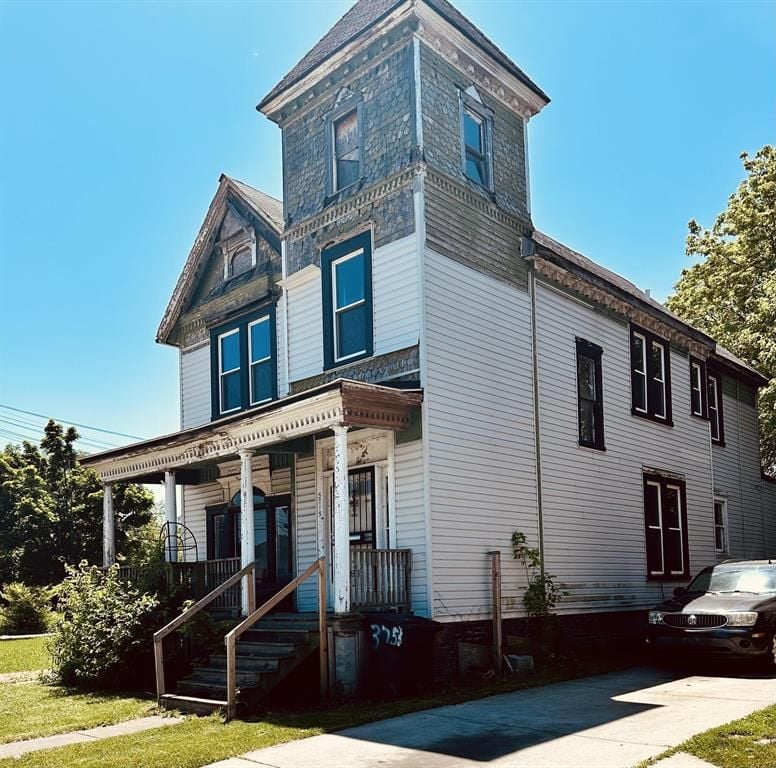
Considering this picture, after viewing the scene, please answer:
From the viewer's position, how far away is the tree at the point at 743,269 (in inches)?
1094

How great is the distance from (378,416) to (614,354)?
7.67m

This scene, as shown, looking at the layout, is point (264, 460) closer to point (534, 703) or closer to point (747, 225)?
point (534, 703)

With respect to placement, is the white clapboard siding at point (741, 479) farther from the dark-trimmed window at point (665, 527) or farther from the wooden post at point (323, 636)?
the wooden post at point (323, 636)

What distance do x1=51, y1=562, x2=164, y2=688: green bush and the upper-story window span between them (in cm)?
903

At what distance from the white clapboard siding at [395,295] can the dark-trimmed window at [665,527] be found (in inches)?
307

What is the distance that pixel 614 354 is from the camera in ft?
61.9

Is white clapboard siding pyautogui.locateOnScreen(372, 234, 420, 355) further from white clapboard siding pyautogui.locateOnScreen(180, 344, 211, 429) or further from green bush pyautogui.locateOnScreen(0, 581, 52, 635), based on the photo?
green bush pyautogui.locateOnScreen(0, 581, 52, 635)

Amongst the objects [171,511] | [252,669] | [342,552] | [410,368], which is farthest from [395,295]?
[252,669]

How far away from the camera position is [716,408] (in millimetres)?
23531

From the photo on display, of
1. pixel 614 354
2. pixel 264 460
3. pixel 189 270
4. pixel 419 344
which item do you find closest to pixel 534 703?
pixel 419 344

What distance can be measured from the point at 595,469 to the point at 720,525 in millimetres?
7039

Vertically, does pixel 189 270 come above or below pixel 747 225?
below

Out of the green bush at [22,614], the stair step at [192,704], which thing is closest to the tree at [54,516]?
the green bush at [22,614]

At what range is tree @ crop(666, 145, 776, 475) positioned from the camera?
2780cm
